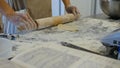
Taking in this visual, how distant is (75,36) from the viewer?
894 millimetres

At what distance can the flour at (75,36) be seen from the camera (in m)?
0.76

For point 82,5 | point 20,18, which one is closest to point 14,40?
point 20,18

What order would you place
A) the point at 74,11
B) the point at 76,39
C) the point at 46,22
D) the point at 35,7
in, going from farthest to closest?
the point at 35,7, the point at 74,11, the point at 46,22, the point at 76,39

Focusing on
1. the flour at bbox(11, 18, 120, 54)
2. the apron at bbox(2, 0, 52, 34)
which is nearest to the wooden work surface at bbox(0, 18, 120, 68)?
the flour at bbox(11, 18, 120, 54)

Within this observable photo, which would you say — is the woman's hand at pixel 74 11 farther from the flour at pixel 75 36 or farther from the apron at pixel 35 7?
the apron at pixel 35 7

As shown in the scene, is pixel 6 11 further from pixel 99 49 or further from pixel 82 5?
pixel 82 5

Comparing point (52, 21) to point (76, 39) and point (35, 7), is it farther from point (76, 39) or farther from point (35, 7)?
point (35, 7)

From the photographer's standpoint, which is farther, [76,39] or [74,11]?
[74,11]

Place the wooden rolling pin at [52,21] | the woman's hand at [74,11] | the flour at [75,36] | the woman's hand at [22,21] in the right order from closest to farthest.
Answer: the flour at [75,36] < the woman's hand at [22,21] < the wooden rolling pin at [52,21] < the woman's hand at [74,11]

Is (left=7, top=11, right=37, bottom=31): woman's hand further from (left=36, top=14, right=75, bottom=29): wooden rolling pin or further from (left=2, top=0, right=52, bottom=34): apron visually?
(left=2, top=0, right=52, bottom=34): apron

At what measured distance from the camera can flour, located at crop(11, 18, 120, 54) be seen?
76 cm

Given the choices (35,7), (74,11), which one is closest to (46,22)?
(74,11)

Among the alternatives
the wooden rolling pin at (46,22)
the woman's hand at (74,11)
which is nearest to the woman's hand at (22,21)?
the wooden rolling pin at (46,22)

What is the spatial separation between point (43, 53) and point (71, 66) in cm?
13
